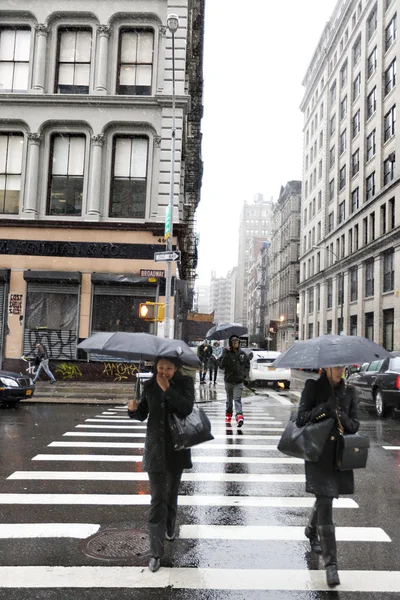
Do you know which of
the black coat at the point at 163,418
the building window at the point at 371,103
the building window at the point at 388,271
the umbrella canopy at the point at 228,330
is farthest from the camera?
the building window at the point at 371,103

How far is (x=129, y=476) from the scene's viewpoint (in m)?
7.64

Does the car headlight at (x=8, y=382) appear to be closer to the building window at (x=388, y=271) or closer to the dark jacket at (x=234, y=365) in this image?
the dark jacket at (x=234, y=365)

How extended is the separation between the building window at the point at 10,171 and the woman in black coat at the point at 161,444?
788 inches

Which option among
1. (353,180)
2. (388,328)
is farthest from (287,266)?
(388,328)

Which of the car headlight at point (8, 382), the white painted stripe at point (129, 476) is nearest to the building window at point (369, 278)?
the car headlight at point (8, 382)

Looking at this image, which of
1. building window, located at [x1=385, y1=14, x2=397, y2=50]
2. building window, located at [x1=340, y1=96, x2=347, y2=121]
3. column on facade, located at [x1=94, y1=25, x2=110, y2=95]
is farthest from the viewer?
building window, located at [x1=340, y1=96, x2=347, y2=121]

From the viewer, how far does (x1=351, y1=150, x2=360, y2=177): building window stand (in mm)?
49069

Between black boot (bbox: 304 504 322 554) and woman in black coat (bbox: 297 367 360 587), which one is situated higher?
woman in black coat (bbox: 297 367 360 587)

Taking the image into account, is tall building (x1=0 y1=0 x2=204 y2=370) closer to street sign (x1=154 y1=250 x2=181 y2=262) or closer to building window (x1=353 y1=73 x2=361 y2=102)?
street sign (x1=154 y1=250 x2=181 y2=262)

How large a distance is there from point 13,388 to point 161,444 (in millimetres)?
10491

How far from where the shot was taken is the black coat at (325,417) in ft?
14.5

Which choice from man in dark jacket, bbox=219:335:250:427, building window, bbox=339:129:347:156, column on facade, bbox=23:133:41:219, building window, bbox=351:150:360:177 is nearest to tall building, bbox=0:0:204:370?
column on facade, bbox=23:133:41:219

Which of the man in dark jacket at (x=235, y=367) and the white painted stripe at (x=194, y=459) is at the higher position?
the man in dark jacket at (x=235, y=367)

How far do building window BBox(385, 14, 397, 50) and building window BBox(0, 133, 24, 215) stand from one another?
3114 cm
